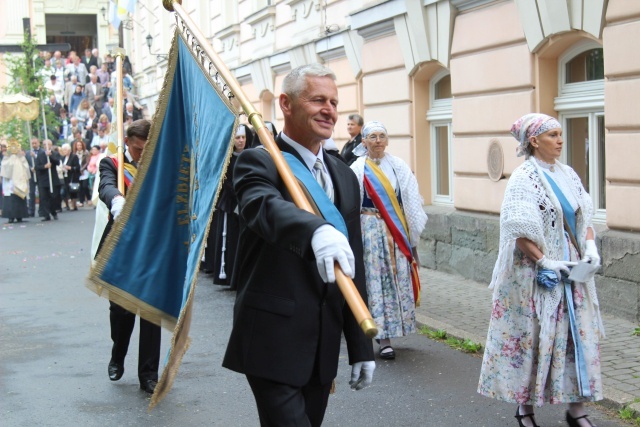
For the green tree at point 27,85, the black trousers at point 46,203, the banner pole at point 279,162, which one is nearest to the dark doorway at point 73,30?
the green tree at point 27,85

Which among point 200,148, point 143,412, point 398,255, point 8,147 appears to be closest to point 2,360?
point 143,412

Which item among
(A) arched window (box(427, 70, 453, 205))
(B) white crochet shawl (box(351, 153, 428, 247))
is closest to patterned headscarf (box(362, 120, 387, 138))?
(B) white crochet shawl (box(351, 153, 428, 247))

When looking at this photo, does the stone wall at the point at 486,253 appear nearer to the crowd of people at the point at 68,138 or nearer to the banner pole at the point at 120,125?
the banner pole at the point at 120,125

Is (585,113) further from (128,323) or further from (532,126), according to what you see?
(128,323)

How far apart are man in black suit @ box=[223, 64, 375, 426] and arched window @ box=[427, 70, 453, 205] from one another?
30.6 ft

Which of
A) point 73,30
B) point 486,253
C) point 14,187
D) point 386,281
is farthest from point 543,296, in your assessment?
point 73,30

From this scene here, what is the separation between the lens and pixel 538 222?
5605 mm

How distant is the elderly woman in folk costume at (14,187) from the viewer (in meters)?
25.2

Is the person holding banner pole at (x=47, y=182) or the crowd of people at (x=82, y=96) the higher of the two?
the crowd of people at (x=82, y=96)

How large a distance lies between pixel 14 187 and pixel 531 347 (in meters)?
21.5

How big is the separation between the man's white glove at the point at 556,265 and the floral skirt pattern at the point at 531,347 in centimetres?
12

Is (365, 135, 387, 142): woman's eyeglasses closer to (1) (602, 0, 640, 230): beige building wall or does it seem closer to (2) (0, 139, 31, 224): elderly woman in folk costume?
(1) (602, 0, 640, 230): beige building wall

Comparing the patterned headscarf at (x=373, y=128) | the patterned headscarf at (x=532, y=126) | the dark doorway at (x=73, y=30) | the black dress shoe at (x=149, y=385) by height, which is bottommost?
the black dress shoe at (x=149, y=385)

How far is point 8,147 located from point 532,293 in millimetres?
23480
